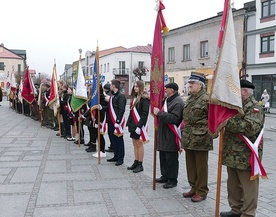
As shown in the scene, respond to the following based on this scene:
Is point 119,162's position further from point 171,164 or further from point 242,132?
point 242,132

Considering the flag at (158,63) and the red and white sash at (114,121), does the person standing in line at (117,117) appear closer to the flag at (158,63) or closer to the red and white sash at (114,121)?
the red and white sash at (114,121)

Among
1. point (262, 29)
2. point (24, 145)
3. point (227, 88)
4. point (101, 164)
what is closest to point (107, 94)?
point (101, 164)

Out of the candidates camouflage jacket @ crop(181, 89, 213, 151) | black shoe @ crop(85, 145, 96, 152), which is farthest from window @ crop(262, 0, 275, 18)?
camouflage jacket @ crop(181, 89, 213, 151)

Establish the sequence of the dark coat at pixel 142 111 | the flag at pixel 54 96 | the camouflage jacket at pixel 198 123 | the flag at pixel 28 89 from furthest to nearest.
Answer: the flag at pixel 28 89 < the flag at pixel 54 96 < the dark coat at pixel 142 111 < the camouflage jacket at pixel 198 123

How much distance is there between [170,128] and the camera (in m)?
5.82

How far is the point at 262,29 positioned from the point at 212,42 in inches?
183

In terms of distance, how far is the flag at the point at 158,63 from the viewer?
Answer: 5.75 meters

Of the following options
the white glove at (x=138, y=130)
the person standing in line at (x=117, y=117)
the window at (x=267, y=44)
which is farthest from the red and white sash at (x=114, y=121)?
the window at (x=267, y=44)

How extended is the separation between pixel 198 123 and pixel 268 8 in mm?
24751

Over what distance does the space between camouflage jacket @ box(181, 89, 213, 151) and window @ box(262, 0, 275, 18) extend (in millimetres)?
24256

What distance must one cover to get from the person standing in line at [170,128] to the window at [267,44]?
23200 millimetres

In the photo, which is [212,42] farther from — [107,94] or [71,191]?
[71,191]

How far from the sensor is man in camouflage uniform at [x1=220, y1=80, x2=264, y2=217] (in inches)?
161

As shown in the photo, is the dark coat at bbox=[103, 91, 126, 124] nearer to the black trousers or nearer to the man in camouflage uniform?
the black trousers
